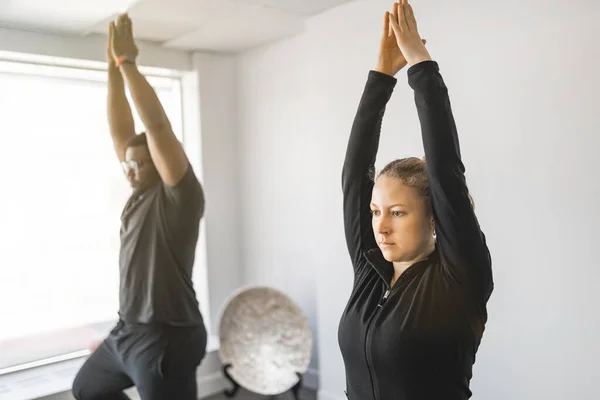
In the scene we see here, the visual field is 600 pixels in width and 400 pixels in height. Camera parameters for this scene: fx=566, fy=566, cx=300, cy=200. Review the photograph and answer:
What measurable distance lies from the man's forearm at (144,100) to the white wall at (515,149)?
0.67 meters

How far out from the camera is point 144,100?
1805mm

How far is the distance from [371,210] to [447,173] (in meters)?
0.26

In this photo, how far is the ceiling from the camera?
6.12ft

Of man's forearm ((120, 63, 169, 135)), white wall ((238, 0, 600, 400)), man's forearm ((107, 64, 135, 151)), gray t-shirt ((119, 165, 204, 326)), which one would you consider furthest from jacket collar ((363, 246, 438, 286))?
man's forearm ((107, 64, 135, 151))

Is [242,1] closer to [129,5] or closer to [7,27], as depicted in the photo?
[129,5]

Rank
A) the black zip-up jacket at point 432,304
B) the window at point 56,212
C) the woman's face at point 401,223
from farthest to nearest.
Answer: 1. the window at point 56,212
2. the woman's face at point 401,223
3. the black zip-up jacket at point 432,304

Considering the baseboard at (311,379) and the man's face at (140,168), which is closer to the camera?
the man's face at (140,168)

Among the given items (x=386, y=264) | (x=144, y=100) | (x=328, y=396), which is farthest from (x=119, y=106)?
(x=328, y=396)

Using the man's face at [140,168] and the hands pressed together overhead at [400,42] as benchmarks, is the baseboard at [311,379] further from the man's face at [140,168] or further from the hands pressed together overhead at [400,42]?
the hands pressed together overhead at [400,42]

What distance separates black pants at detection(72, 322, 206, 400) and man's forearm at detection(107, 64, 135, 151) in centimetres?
64

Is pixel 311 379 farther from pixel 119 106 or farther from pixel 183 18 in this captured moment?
pixel 183 18

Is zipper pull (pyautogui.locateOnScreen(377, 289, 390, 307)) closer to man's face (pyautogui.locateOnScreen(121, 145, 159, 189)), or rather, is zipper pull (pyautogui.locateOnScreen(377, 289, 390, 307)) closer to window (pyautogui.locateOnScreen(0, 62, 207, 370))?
man's face (pyautogui.locateOnScreen(121, 145, 159, 189))

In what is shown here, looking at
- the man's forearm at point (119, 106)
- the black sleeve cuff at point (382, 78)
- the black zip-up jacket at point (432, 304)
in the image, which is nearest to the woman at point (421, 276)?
the black zip-up jacket at point (432, 304)

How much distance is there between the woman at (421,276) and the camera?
3.34ft
